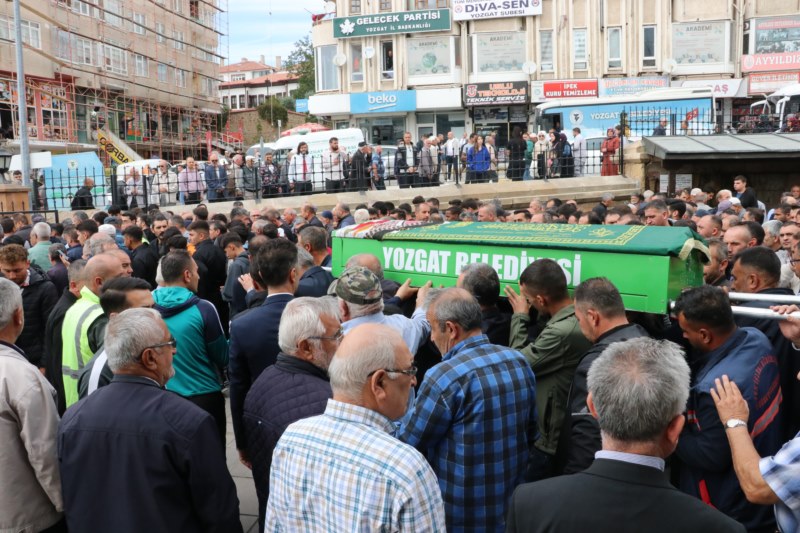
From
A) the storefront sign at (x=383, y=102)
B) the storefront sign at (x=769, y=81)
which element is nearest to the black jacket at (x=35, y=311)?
the storefront sign at (x=383, y=102)

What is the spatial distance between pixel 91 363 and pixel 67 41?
34994 mm

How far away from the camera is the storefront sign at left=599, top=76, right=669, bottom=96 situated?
32.0m

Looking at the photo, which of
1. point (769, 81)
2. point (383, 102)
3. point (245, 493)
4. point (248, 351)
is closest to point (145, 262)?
point (245, 493)

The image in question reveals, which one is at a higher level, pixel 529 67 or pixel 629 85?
pixel 529 67

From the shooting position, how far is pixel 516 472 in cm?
344

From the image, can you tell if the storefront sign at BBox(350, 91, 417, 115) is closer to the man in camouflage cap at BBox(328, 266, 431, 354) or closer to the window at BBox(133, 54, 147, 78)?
the window at BBox(133, 54, 147, 78)

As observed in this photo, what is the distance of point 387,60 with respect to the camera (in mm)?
35531

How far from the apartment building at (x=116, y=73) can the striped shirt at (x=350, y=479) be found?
30.8 metres

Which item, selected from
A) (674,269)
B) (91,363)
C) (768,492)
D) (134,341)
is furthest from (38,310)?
(768,492)

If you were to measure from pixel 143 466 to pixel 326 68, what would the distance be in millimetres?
35663

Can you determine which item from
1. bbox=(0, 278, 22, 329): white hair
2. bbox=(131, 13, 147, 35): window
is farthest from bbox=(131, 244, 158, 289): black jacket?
bbox=(131, 13, 147, 35): window

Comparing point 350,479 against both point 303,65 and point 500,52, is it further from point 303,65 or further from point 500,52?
point 303,65

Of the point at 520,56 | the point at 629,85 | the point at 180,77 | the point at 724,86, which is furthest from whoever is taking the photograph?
the point at 180,77

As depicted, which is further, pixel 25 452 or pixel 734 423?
pixel 25 452
